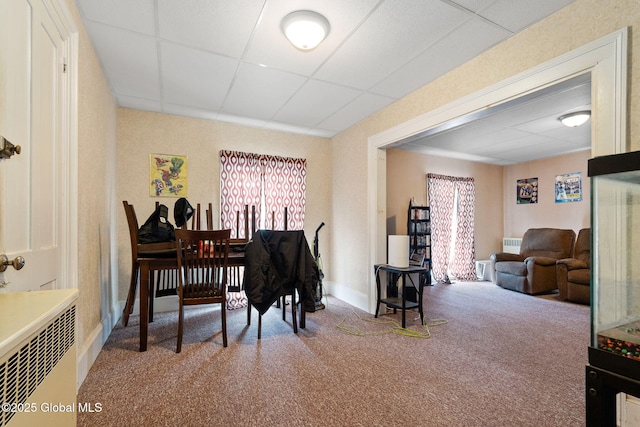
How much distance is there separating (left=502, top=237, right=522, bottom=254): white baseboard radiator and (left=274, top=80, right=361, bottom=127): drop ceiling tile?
16.4 feet

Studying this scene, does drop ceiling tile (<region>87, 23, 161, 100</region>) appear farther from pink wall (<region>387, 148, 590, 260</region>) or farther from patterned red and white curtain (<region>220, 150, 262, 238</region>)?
pink wall (<region>387, 148, 590, 260</region>)

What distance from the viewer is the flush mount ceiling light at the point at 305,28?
182cm

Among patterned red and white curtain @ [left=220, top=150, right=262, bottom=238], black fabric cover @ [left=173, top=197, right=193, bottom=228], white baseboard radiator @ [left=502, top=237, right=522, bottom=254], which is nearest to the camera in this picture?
black fabric cover @ [left=173, top=197, right=193, bottom=228]

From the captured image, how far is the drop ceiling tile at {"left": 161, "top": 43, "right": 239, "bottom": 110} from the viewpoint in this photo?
2.29 metres

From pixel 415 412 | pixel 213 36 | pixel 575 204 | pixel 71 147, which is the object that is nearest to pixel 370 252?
pixel 415 412

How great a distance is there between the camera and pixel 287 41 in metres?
2.12

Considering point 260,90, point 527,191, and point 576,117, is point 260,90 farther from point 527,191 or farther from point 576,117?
point 527,191

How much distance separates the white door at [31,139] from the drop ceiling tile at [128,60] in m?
0.51

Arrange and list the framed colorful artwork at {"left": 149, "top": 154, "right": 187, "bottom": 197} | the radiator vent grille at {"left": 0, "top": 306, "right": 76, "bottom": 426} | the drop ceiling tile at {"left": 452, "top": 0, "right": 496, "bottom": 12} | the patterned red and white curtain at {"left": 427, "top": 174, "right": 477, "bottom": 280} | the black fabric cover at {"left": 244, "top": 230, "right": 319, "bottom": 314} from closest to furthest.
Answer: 1. the radiator vent grille at {"left": 0, "top": 306, "right": 76, "bottom": 426}
2. the drop ceiling tile at {"left": 452, "top": 0, "right": 496, "bottom": 12}
3. the black fabric cover at {"left": 244, "top": 230, "right": 319, "bottom": 314}
4. the framed colorful artwork at {"left": 149, "top": 154, "right": 187, "bottom": 197}
5. the patterned red and white curtain at {"left": 427, "top": 174, "right": 477, "bottom": 280}

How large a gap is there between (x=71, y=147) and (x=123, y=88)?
148cm

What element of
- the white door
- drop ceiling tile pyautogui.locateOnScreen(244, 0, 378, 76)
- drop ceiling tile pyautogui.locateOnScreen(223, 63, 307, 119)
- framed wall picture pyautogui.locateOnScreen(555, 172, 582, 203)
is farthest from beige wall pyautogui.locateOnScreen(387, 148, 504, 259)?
the white door

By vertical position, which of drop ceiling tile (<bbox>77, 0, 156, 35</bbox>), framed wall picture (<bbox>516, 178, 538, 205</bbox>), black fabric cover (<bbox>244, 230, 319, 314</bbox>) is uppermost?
drop ceiling tile (<bbox>77, 0, 156, 35</bbox>)

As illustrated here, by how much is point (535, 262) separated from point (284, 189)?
419cm

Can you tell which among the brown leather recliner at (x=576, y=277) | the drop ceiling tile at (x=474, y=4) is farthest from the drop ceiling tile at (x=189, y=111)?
the brown leather recliner at (x=576, y=277)
